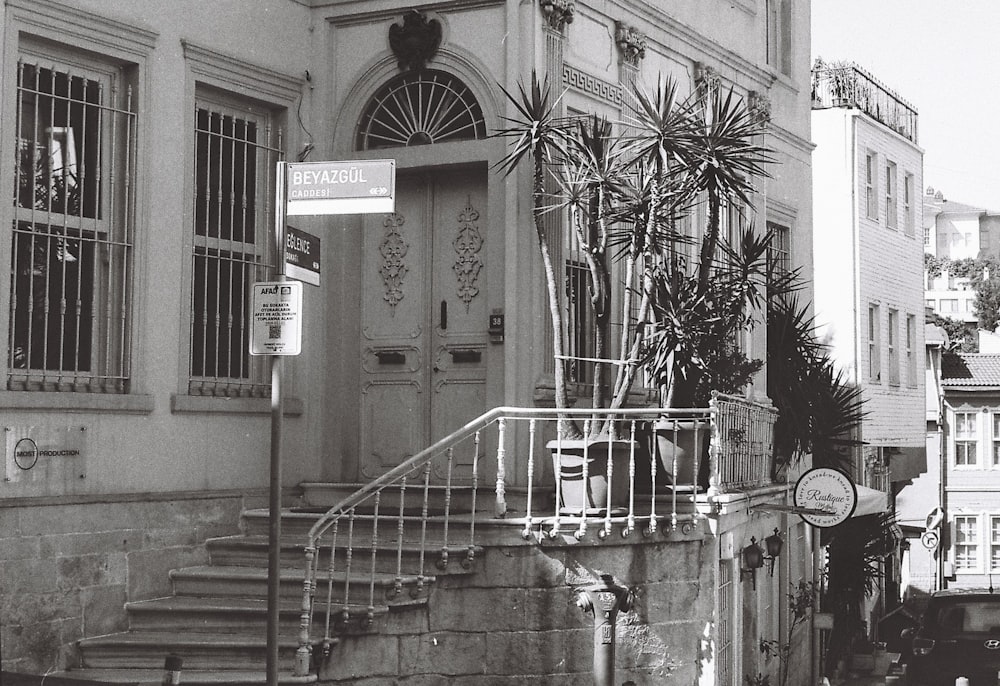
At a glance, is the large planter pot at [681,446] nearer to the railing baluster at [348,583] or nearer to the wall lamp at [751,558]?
the wall lamp at [751,558]

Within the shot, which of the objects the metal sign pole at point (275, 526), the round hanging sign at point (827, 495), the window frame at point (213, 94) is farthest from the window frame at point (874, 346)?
the metal sign pole at point (275, 526)

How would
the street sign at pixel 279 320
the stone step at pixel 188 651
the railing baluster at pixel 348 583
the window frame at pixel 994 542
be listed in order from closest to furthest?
the street sign at pixel 279 320
the stone step at pixel 188 651
the railing baluster at pixel 348 583
the window frame at pixel 994 542

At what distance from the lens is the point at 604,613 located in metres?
9.39

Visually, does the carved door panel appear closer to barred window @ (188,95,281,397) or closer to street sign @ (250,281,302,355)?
barred window @ (188,95,281,397)

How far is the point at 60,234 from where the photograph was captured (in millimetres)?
9844

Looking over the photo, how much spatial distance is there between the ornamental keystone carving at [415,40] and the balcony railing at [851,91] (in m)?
15.6

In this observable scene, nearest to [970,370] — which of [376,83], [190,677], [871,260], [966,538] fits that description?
[966,538]

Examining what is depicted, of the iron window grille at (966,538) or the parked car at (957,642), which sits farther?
the iron window grille at (966,538)

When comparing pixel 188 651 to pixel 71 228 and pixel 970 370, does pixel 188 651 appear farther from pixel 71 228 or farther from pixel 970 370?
pixel 970 370

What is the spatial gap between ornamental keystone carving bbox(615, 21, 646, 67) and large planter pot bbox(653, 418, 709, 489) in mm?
3721

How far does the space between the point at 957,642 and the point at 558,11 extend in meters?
7.07

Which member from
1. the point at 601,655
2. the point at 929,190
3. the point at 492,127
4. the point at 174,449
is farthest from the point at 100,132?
the point at 929,190

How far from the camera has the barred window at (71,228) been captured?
376 inches

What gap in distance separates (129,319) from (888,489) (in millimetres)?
19906
